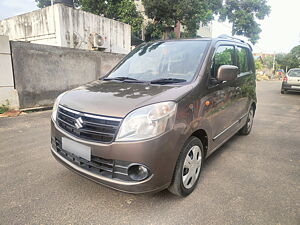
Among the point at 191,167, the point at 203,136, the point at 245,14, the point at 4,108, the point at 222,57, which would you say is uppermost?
the point at 245,14

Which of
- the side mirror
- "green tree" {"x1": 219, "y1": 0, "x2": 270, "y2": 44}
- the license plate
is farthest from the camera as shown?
"green tree" {"x1": 219, "y1": 0, "x2": 270, "y2": 44}

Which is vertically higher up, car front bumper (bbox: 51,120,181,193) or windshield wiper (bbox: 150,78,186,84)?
windshield wiper (bbox: 150,78,186,84)

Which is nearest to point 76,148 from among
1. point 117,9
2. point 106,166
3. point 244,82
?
point 106,166

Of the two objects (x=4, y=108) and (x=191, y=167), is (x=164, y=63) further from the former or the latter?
(x=4, y=108)

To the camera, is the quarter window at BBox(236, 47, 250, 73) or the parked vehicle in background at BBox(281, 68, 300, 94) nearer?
the quarter window at BBox(236, 47, 250, 73)

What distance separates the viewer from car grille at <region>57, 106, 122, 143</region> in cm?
182

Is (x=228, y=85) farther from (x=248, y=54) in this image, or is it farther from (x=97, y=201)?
(x=97, y=201)

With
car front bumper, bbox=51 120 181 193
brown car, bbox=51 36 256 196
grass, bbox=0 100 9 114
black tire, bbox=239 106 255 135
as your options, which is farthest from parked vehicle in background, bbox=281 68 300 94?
grass, bbox=0 100 9 114

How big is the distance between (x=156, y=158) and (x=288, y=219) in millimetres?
1439

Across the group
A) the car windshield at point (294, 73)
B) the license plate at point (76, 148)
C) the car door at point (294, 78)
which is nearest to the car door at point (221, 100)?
the license plate at point (76, 148)

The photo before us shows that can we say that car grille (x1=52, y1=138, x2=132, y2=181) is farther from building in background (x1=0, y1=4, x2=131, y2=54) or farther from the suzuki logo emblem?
building in background (x1=0, y1=4, x2=131, y2=54)

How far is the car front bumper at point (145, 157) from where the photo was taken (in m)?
1.77

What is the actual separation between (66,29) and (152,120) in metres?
8.42

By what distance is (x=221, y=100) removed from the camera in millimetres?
2746
